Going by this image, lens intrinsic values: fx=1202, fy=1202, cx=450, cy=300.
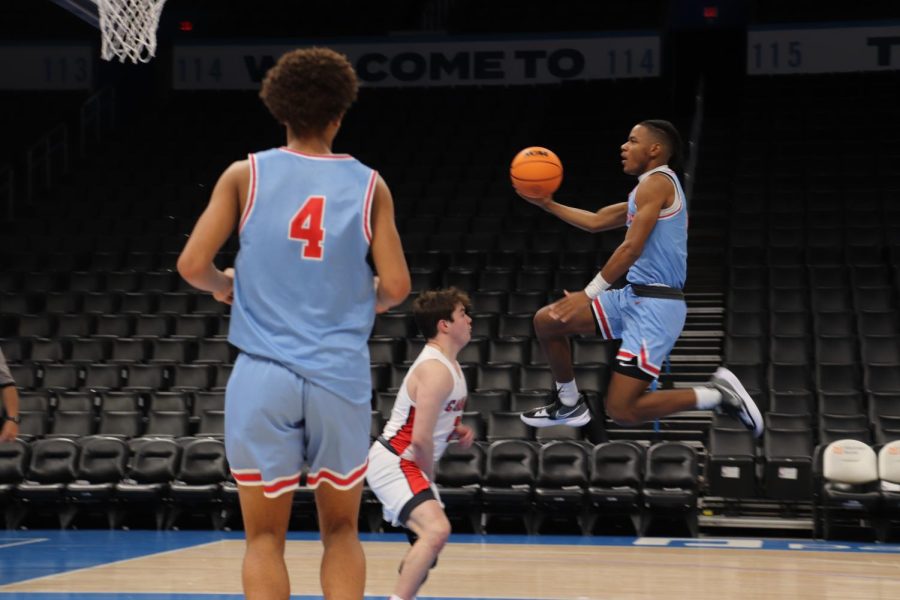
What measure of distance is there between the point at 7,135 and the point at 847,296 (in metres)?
12.7

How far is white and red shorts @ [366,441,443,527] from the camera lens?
538 centimetres

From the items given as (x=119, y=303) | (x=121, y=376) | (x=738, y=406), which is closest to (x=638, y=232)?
(x=738, y=406)

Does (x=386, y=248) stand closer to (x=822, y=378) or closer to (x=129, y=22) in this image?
(x=129, y=22)

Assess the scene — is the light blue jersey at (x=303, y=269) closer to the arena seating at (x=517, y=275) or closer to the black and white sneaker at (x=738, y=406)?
the black and white sneaker at (x=738, y=406)

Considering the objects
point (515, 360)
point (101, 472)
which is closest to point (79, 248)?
point (101, 472)

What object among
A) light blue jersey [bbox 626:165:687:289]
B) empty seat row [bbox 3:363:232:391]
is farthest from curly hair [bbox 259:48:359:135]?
empty seat row [bbox 3:363:232:391]

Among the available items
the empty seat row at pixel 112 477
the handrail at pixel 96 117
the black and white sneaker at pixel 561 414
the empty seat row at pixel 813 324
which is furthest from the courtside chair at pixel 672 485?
the handrail at pixel 96 117

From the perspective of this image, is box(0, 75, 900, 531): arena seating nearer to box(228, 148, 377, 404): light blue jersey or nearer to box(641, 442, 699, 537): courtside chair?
box(641, 442, 699, 537): courtside chair

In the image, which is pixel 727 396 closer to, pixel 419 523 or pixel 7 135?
pixel 419 523

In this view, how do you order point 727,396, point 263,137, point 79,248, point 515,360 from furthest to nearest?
point 263,137 < point 79,248 < point 515,360 < point 727,396

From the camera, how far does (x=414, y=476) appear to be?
5.43 m

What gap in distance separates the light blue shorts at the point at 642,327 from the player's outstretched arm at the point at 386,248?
241cm

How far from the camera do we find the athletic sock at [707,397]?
18.7ft

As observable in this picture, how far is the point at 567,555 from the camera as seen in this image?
31.0ft
